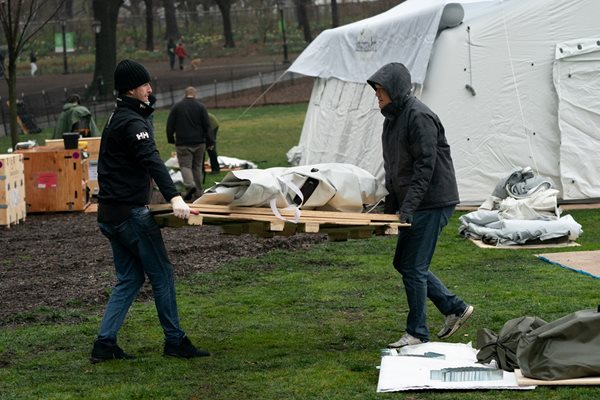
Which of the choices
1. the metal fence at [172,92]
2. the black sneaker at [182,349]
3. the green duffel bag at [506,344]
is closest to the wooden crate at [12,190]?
the black sneaker at [182,349]

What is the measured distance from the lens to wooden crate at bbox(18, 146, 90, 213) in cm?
1852

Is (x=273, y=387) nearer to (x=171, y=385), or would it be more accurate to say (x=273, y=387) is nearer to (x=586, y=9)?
(x=171, y=385)

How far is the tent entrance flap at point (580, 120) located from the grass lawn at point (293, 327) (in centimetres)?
311

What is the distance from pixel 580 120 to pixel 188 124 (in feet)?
21.3

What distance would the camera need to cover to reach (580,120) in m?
17.5

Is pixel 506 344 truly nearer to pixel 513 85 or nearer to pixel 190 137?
pixel 513 85

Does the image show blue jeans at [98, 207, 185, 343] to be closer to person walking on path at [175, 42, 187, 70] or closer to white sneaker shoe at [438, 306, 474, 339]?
white sneaker shoe at [438, 306, 474, 339]

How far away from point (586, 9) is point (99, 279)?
9.22 metres

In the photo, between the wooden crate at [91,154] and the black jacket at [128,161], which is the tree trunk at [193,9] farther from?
the black jacket at [128,161]

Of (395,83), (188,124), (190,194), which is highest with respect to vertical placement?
(395,83)

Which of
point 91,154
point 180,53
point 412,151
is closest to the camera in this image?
point 412,151

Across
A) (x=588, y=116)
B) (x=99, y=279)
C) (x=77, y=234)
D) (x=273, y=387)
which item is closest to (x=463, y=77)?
(x=588, y=116)

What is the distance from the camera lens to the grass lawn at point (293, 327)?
7547 millimetres

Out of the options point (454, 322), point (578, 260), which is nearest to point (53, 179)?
point (578, 260)
